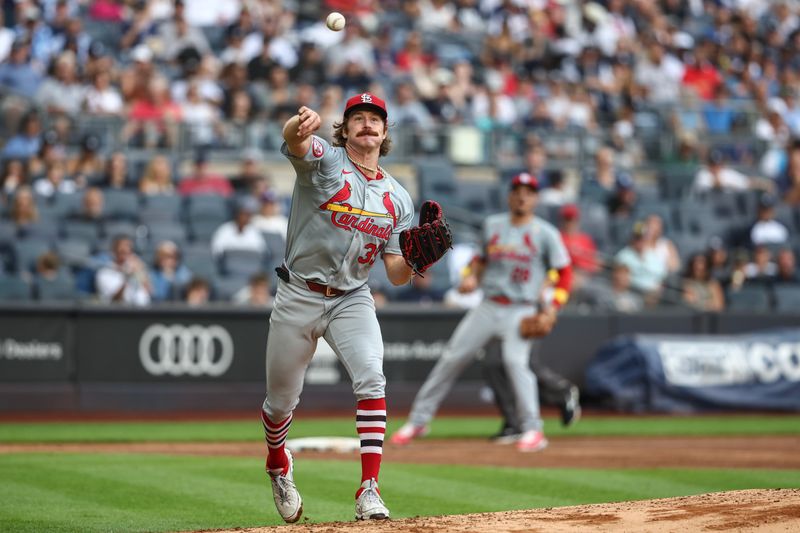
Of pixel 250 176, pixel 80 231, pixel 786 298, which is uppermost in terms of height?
pixel 250 176

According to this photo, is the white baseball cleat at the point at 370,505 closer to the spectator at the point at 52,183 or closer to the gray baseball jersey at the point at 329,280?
the gray baseball jersey at the point at 329,280

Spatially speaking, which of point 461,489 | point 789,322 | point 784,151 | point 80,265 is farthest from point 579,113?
point 461,489

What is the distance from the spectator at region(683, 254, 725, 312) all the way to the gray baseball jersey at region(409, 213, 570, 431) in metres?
6.25

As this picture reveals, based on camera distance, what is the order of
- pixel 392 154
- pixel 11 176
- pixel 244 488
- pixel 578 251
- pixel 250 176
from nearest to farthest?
pixel 244 488 → pixel 11 176 → pixel 578 251 → pixel 250 176 → pixel 392 154

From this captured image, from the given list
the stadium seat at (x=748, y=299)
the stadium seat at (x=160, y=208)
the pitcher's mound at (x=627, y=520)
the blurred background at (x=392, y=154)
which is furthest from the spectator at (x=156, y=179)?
the pitcher's mound at (x=627, y=520)

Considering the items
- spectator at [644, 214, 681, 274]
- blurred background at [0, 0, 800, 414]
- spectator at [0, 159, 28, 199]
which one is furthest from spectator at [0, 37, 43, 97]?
spectator at [644, 214, 681, 274]

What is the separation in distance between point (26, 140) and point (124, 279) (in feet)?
9.68

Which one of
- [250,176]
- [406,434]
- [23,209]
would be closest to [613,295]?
[250,176]

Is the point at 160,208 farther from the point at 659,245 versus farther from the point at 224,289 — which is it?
the point at 659,245

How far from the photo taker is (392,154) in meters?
17.6

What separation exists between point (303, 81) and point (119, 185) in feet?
11.9

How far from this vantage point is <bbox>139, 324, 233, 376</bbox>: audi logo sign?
13.7 m

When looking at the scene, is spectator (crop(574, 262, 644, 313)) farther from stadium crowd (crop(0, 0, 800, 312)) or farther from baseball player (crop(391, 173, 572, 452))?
baseball player (crop(391, 173, 572, 452))

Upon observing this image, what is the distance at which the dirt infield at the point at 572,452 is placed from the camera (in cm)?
941
